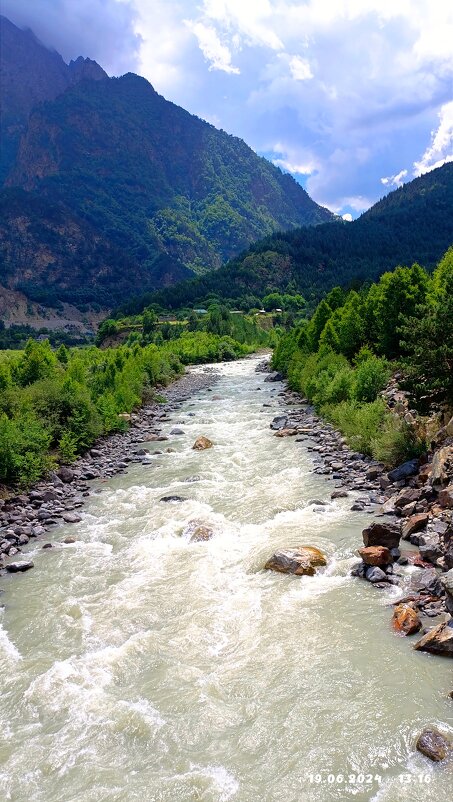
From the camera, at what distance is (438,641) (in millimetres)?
10094

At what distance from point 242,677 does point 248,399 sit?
37316mm

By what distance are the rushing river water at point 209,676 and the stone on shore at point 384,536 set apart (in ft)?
2.99

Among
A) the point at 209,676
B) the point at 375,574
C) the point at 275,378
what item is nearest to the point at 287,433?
the point at 375,574

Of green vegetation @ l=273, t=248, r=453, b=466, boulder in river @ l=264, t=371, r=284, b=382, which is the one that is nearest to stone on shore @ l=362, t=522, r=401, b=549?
green vegetation @ l=273, t=248, r=453, b=466

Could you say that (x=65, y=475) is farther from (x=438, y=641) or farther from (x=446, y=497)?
(x=438, y=641)

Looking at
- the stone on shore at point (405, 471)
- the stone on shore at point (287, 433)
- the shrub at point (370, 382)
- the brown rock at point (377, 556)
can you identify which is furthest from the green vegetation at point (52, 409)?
the shrub at point (370, 382)

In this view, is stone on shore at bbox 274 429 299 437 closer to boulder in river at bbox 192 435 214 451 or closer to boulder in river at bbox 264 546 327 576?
boulder in river at bbox 192 435 214 451

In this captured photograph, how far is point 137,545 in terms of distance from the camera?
55.1 ft

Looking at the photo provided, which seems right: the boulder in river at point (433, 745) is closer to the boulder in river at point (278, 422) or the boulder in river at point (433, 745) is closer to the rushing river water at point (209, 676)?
the rushing river water at point (209, 676)

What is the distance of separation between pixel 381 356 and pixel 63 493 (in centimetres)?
2579

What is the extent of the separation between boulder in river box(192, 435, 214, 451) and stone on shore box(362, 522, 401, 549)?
51.4 ft

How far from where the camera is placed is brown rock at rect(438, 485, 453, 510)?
15.3 m

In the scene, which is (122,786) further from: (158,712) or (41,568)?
(41,568)

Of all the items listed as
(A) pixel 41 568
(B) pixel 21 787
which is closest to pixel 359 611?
(B) pixel 21 787
